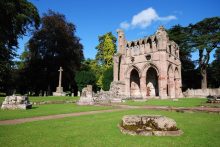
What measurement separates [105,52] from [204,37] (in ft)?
73.1

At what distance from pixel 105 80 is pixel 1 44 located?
25538 millimetres

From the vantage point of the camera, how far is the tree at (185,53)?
4454cm

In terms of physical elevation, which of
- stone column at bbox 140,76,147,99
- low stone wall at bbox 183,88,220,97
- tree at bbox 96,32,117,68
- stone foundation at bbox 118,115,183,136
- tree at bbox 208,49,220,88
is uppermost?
tree at bbox 96,32,117,68

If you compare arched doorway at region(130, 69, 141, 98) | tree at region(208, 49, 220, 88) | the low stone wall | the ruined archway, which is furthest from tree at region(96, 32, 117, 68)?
tree at region(208, 49, 220, 88)

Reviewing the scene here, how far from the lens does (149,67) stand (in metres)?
36.0

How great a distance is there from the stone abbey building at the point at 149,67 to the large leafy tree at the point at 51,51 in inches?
364

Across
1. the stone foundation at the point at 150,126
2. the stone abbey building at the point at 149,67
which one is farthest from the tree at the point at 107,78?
the stone foundation at the point at 150,126

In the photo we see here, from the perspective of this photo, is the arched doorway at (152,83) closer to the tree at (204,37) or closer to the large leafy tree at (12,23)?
the tree at (204,37)

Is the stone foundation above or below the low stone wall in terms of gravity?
below

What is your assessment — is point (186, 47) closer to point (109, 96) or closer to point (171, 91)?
point (171, 91)

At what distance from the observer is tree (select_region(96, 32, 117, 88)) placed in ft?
164

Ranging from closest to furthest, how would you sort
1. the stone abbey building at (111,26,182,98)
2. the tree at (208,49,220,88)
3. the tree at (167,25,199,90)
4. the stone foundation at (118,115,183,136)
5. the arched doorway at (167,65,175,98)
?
the stone foundation at (118,115,183,136) → the stone abbey building at (111,26,182,98) → the arched doorway at (167,65,175,98) → the tree at (167,25,199,90) → the tree at (208,49,220,88)

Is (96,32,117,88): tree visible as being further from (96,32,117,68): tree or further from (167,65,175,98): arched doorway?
(167,65,175,98): arched doorway

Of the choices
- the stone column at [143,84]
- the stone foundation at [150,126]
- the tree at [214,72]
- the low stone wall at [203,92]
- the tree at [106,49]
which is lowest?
the stone foundation at [150,126]
